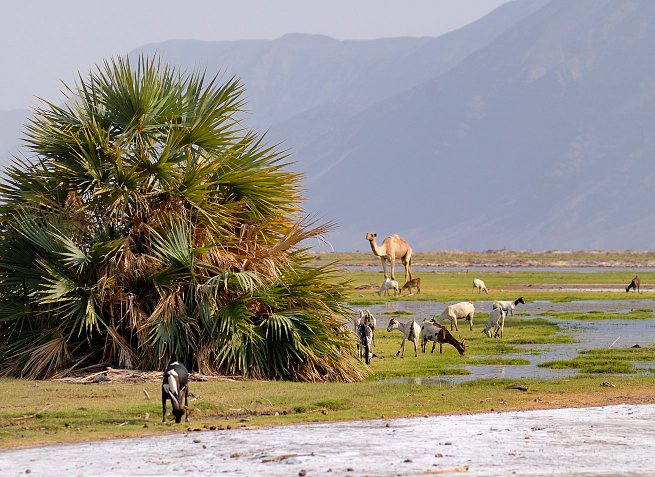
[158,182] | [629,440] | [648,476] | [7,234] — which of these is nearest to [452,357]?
[158,182]

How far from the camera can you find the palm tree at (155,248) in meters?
22.8

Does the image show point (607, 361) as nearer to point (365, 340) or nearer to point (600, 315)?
point (365, 340)

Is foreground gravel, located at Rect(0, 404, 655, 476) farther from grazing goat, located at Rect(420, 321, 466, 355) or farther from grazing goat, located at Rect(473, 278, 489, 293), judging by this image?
grazing goat, located at Rect(473, 278, 489, 293)

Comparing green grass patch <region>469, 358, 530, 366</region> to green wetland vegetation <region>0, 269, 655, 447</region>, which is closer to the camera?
green wetland vegetation <region>0, 269, 655, 447</region>

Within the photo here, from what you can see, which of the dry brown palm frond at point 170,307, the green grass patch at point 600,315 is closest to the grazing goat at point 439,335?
the dry brown palm frond at point 170,307

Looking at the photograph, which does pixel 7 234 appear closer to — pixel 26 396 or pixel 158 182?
pixel 158 182

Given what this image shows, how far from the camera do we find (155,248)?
23406mm

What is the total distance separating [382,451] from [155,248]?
9.75 m

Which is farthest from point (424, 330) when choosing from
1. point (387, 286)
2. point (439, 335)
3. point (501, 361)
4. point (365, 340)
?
point (387, 286)

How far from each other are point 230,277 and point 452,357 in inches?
300

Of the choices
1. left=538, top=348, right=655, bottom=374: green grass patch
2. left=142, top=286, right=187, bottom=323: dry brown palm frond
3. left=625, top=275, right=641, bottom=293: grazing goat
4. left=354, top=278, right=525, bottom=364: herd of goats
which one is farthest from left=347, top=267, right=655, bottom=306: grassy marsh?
left=142, top=286, right=187, bottom=323: dry brown palm frond

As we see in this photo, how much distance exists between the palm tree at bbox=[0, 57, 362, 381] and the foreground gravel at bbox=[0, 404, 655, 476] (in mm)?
5890

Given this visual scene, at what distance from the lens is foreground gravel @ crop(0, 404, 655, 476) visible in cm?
1372

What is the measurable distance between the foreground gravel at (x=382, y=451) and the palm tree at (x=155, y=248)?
5890mm
